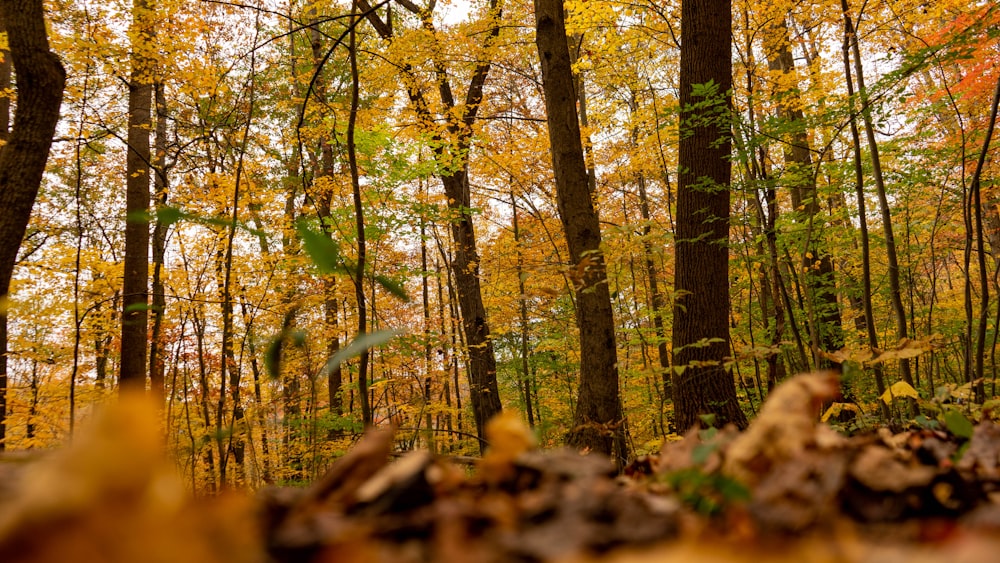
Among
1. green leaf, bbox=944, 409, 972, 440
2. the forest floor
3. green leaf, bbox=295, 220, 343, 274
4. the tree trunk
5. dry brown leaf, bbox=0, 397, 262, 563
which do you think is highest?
the tree trunk

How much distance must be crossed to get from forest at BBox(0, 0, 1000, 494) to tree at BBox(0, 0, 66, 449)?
0.02 m

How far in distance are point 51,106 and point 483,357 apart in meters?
6.64

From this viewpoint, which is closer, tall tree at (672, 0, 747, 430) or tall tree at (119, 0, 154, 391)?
tall tree at (672, 0, 747, 430)

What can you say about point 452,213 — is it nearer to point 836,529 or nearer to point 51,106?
point 51,106

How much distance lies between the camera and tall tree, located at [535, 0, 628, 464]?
439cm

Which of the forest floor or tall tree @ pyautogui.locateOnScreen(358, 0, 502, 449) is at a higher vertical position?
tall tree @ pyautogui.locateOnScreen(358, 0, 502, 449)

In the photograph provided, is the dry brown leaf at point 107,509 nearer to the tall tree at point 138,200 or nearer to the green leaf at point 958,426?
the green leaf at point 958,426

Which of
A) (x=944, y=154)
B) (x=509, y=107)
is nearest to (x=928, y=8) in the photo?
(x=944, y=154)

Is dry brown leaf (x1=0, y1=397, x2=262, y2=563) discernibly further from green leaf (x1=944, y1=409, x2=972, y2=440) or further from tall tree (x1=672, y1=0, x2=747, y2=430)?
tall tree (x1=672, y1=0, x2=747, y2=430)

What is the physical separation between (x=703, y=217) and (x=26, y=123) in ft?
17.1

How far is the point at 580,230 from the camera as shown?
176 inches

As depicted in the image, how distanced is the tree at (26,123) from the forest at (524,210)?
0.06 ft

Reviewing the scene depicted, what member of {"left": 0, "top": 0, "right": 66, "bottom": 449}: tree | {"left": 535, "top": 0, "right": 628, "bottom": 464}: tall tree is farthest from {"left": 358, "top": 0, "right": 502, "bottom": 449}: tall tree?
{"left": 0, "top": 0, "right": 66, "bottom": 449}: tree

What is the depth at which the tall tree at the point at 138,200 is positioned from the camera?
678 cm
